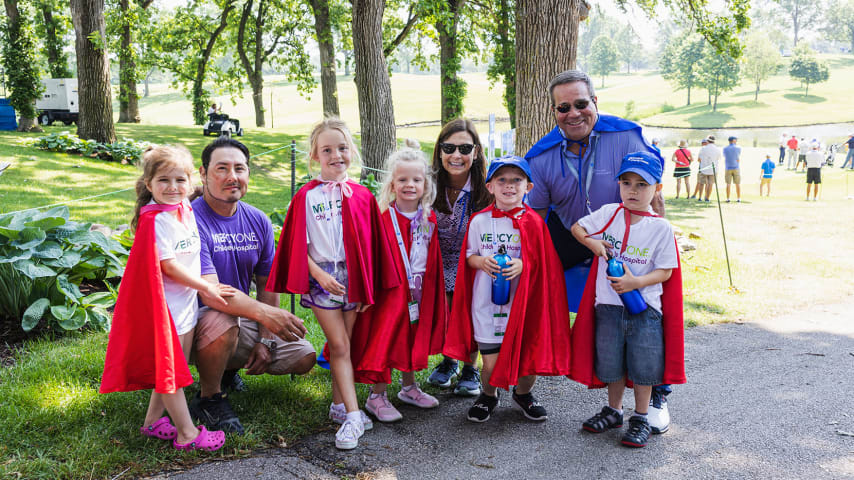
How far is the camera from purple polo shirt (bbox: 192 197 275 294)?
11.7 ft

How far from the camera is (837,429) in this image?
3.63 m

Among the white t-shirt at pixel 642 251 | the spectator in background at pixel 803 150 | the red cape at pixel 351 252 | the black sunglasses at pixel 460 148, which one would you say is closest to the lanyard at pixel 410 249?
the red cape at pixel 351 252

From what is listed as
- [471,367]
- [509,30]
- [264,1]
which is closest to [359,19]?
[471,367]

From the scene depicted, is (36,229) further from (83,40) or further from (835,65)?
(835,65)

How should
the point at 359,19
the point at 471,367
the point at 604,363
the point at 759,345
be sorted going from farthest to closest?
1. the point at 359,19
2. the point at 759,345
3. the point at 471,367
4. the point at 604,363

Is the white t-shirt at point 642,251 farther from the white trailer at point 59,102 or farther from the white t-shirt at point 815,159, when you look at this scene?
the white trailer at point 59,102

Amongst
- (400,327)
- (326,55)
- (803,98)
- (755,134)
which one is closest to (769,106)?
(803,98)

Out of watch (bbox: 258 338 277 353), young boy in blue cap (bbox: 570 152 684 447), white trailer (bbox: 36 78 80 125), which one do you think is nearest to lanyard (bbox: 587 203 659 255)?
young boy in blue cap (bbox: 570 152 684 447)

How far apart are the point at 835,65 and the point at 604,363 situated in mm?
105064

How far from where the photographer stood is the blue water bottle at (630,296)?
11.1 feet

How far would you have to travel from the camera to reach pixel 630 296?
3.40m

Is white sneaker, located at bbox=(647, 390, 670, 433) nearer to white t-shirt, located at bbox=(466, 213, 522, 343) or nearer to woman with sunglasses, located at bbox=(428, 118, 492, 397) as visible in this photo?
white t-shirt, located at bbox=(466, 213, 522, 343)

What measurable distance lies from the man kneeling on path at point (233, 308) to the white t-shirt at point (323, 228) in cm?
39

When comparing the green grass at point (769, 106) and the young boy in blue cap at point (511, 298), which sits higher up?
the green grass at point (769, 106)
